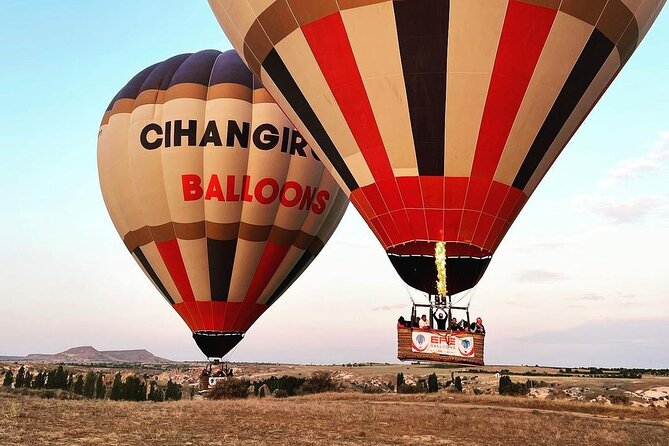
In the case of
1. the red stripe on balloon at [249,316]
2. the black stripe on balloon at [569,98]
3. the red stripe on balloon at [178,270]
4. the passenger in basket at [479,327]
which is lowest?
the passenger in basket at [479,327]

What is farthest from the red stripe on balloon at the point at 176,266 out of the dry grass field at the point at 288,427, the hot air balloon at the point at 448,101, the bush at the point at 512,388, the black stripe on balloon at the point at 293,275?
the bush at the point at 512,388

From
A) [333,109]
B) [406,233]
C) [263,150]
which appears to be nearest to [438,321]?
[406,233]

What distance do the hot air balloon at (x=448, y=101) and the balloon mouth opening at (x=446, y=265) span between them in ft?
0.08

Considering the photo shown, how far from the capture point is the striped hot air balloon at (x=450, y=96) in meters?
12.2

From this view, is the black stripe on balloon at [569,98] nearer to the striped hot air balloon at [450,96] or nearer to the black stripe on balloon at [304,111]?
the striped hot air balloon at [450,96]

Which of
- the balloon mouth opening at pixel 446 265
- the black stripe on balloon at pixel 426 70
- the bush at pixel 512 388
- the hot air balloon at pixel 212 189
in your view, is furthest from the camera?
the bush at pixel 512 388

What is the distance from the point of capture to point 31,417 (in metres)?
15.2

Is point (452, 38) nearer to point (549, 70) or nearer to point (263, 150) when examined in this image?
point (549, 70)

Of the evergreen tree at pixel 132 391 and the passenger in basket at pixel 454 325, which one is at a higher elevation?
the passenger in basket at pixel 454 325

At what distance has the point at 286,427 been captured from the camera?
15.9 m

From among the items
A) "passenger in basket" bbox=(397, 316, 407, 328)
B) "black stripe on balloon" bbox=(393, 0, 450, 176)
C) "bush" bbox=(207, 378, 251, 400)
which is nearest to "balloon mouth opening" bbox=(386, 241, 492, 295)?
"passenger in basket" bbox=(397, 316, 407, 328)

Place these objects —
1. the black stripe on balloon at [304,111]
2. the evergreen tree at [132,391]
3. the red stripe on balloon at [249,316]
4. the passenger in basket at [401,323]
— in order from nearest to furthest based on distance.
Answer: the passenger in basket at [401,323] < the black stripe on balloon at [304,111] < the red stripe on balloon at [249,316] < the evergreen tree at [132,391]

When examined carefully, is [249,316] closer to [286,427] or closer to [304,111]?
[286,427]

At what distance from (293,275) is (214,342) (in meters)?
4.39
